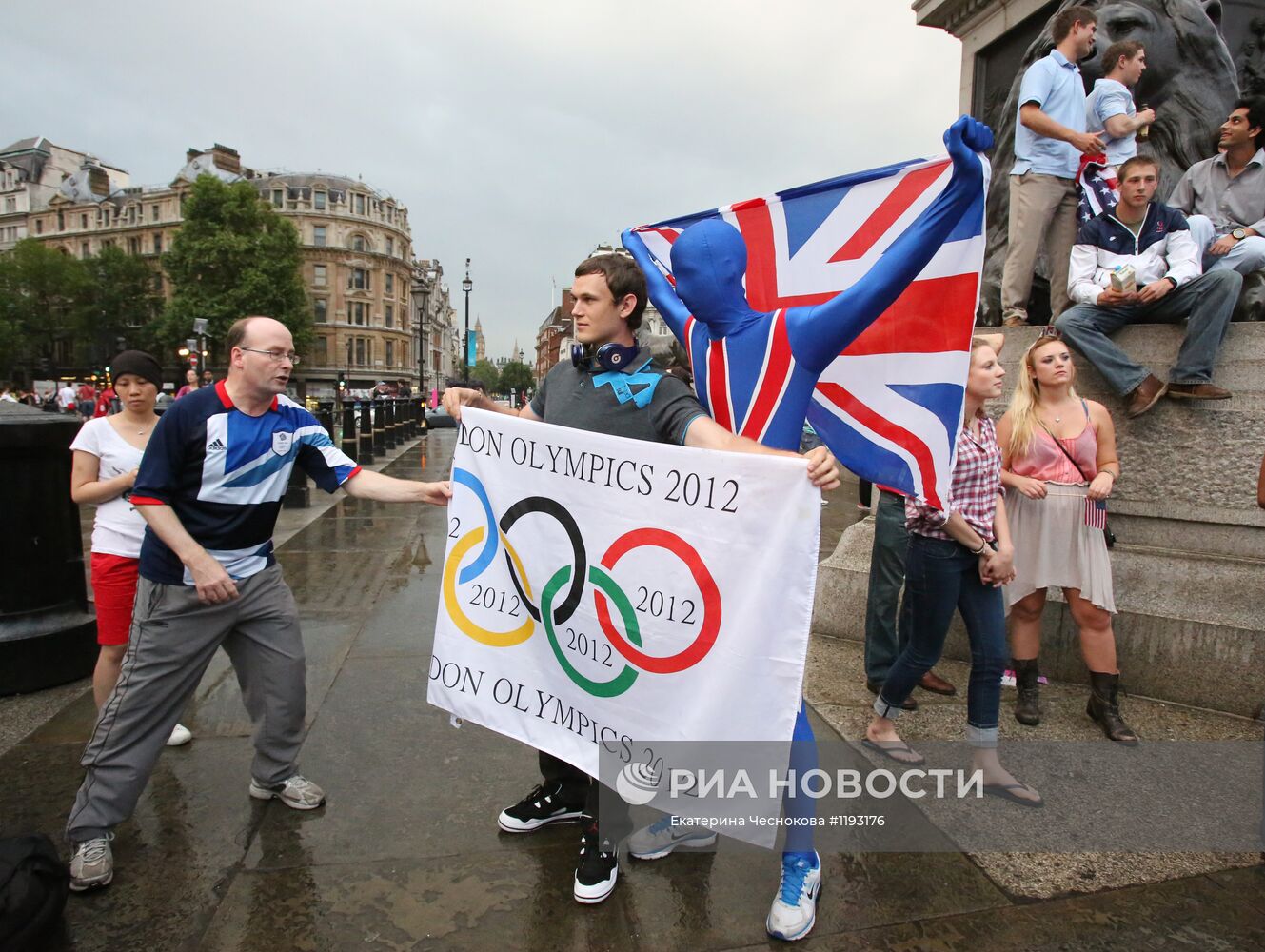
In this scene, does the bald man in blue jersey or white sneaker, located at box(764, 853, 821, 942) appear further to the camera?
the bald man in blue jersey

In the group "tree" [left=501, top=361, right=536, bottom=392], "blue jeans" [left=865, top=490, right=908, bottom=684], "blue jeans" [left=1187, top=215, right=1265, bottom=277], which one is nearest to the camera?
"blue jeans" [left=865, top=490, right=908, bottom=684]

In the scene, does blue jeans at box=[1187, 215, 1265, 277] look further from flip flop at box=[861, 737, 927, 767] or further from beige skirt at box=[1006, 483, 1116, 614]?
flip flop at box=[861, 737, 927, 767]

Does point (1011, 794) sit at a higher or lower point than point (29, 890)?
lower

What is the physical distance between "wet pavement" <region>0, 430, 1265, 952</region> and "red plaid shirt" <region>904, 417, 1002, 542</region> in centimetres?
113

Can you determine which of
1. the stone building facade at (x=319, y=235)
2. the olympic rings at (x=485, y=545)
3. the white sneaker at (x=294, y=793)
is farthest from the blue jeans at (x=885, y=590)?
the stone building facade at (x=319, y=235)

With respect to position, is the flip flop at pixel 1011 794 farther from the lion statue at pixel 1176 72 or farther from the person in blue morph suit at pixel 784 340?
the lion statue at pixel 1176 72

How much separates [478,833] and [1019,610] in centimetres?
278

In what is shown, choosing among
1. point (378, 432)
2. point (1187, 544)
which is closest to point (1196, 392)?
point (1187, 544)

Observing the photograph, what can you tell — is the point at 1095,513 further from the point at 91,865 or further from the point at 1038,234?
the point at 91,865

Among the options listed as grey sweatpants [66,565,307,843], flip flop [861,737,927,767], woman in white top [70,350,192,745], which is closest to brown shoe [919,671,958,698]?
flip flop [861,737,927,767]

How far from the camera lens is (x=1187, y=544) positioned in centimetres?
421

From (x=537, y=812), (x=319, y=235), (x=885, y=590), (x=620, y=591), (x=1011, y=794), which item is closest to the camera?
(x=620, y=591)

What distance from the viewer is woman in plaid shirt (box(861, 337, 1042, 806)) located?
3.02 meters

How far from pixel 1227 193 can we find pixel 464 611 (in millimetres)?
5174
